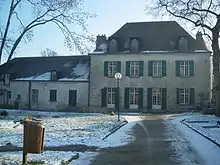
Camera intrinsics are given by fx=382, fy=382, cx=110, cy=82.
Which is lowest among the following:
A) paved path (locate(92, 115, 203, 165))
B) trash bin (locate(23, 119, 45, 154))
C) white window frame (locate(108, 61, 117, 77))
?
paved path (locate(92, 115, 203, 165))

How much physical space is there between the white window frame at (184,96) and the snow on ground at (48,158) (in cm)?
2784

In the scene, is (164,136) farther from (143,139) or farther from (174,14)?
(174,14)

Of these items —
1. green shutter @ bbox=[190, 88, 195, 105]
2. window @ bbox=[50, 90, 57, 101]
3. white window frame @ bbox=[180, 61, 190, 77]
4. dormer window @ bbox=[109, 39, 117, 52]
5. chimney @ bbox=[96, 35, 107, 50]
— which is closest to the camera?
green shutter @ bbox=[190, 88, 195, 105]

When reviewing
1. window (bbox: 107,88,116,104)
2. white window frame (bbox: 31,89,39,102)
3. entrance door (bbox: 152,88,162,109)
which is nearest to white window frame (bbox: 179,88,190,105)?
entrance door (bbox: 152,88,162,109)

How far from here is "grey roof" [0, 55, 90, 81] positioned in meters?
42.1

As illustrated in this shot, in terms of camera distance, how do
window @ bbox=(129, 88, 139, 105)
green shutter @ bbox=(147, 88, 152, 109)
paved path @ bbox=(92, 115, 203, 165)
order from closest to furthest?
paved path @ bbox=(92, 115, 203, 165) → green shutter @ bbox=(147, 88, 152, 109) → window @ bbox=(129, 88, 139, 105)

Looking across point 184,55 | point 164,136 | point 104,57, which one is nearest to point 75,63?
point 104,57

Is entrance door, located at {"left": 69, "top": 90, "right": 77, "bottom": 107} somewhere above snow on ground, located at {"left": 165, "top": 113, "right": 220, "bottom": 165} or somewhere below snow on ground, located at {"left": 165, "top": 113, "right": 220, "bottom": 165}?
above

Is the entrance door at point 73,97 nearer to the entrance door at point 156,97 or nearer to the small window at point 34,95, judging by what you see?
the small window at point 34,95

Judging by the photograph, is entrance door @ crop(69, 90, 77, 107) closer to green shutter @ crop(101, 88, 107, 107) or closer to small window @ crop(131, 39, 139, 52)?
green shutter @ crop(101, 88, 107, 107)

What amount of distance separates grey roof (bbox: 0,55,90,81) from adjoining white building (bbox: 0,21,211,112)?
0.12m

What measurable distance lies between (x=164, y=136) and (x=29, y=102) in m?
29.2

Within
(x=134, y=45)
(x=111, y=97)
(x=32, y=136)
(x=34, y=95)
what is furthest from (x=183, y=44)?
(x=32, y=136)

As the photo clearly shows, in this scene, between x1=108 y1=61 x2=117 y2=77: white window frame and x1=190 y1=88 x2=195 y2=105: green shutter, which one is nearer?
x1=190 y1=88 x2=195 y2=105: green shutter
